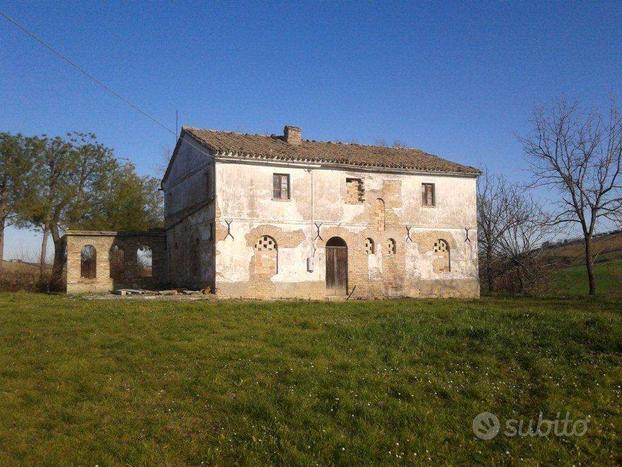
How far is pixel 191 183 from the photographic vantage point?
24516mm

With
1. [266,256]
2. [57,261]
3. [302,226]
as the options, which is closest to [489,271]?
[302,226]

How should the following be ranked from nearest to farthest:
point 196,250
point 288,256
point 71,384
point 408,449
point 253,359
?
point 408,449 → point 71,384 → point 253,359 → point 288,256 → point 196,250

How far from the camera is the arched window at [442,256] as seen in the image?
24.9 m

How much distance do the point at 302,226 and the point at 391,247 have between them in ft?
15.0

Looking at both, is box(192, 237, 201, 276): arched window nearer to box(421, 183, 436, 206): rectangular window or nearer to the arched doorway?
the arched doorway

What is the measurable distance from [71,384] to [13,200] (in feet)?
91.5

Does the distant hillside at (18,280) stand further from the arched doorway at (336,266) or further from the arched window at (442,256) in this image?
the arched window at (442,256)

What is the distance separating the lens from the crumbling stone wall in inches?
974

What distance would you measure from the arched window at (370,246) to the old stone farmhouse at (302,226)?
5 cm

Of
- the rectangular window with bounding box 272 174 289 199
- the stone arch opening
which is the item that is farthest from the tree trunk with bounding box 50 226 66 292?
the stone arch opening

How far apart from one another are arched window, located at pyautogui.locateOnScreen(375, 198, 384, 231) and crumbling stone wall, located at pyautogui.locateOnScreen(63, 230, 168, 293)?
36.9ft

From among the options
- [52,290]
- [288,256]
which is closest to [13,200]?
[52,290]

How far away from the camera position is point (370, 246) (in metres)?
23.5

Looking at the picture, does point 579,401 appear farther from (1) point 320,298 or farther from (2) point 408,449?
(1) point 320,298
